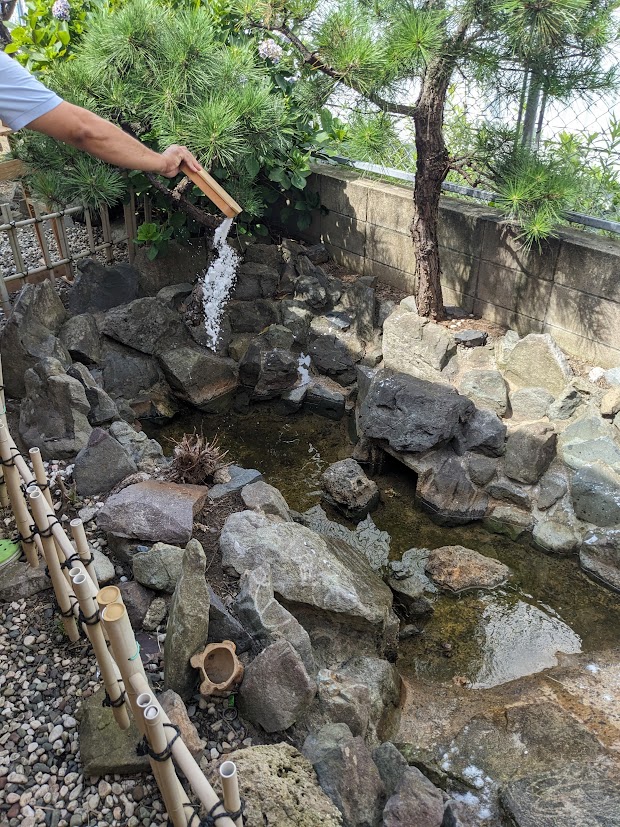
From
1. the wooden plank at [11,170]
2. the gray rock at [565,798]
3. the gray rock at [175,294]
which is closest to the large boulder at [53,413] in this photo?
the gray rock at [175,294]

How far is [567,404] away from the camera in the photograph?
14.6 ft

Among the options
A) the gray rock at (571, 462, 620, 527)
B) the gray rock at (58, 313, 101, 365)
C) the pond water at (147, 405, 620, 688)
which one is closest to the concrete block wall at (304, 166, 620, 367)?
the gray rock at (571, 462, 620, 527)

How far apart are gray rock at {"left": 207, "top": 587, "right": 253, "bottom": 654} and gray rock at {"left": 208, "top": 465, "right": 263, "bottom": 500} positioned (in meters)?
1.09

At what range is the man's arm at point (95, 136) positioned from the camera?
1666 mm

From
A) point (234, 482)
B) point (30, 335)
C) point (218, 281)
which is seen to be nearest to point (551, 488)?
point (234, 482)

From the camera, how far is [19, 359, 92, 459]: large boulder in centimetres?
405

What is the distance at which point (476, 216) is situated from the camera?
4.99 metres

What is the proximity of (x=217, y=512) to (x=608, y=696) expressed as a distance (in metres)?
2.13

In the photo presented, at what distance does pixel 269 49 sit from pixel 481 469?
374 centimetres

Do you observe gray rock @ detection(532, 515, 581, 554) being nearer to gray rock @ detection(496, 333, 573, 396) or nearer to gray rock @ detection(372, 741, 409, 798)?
gray rock @ detection(496, 333, 573, 396)

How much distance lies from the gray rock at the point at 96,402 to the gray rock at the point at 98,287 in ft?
3.26

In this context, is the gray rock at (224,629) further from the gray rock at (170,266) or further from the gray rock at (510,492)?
the gray rock at (170,266)

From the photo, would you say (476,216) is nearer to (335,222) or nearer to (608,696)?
(335,222)

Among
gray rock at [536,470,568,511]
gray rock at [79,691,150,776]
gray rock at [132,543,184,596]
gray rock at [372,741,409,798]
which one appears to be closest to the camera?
gray rock at [79,691,150,776]
